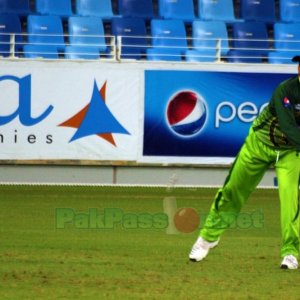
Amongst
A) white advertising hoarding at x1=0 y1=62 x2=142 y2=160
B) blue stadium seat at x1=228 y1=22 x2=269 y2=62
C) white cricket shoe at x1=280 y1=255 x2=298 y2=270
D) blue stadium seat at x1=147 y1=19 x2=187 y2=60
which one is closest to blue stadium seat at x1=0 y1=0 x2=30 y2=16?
blue stadium seat at x1=147 y1=19 x2=187 y2=60

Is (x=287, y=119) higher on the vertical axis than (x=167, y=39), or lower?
higher

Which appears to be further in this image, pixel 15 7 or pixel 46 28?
pixel 15 7

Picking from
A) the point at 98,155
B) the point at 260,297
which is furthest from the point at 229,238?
the point at 98,155

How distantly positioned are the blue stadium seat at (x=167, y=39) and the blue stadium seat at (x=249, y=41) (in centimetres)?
114

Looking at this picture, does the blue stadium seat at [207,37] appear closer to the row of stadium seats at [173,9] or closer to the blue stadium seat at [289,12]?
the row of stadium seats at [173,9]

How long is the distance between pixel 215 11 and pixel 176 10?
0.91 metres

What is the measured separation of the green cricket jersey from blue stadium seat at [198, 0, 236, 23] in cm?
1564

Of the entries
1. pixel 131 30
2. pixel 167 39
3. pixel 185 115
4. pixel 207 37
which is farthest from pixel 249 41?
pixel 185 115

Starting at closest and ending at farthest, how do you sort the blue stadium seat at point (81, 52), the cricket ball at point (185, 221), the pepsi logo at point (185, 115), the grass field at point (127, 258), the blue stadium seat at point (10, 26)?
the grass field at point (127, 258)
the cricket ball at point (185, 221)
the pepsi logo at point (185, 115)
the blue stadium seat at point (81, 52)
the blue stadium seat at point (10, 26)

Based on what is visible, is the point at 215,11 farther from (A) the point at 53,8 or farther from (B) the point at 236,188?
(B) the point at 236,188

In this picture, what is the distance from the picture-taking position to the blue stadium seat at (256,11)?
27.0 meters

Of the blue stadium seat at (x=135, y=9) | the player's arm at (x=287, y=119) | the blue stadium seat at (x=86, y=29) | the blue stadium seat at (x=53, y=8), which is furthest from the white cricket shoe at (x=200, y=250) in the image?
the blue stadium seat at (x=135, y=9)

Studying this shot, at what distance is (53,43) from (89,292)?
51.7 ft

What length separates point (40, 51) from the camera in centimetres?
2412
